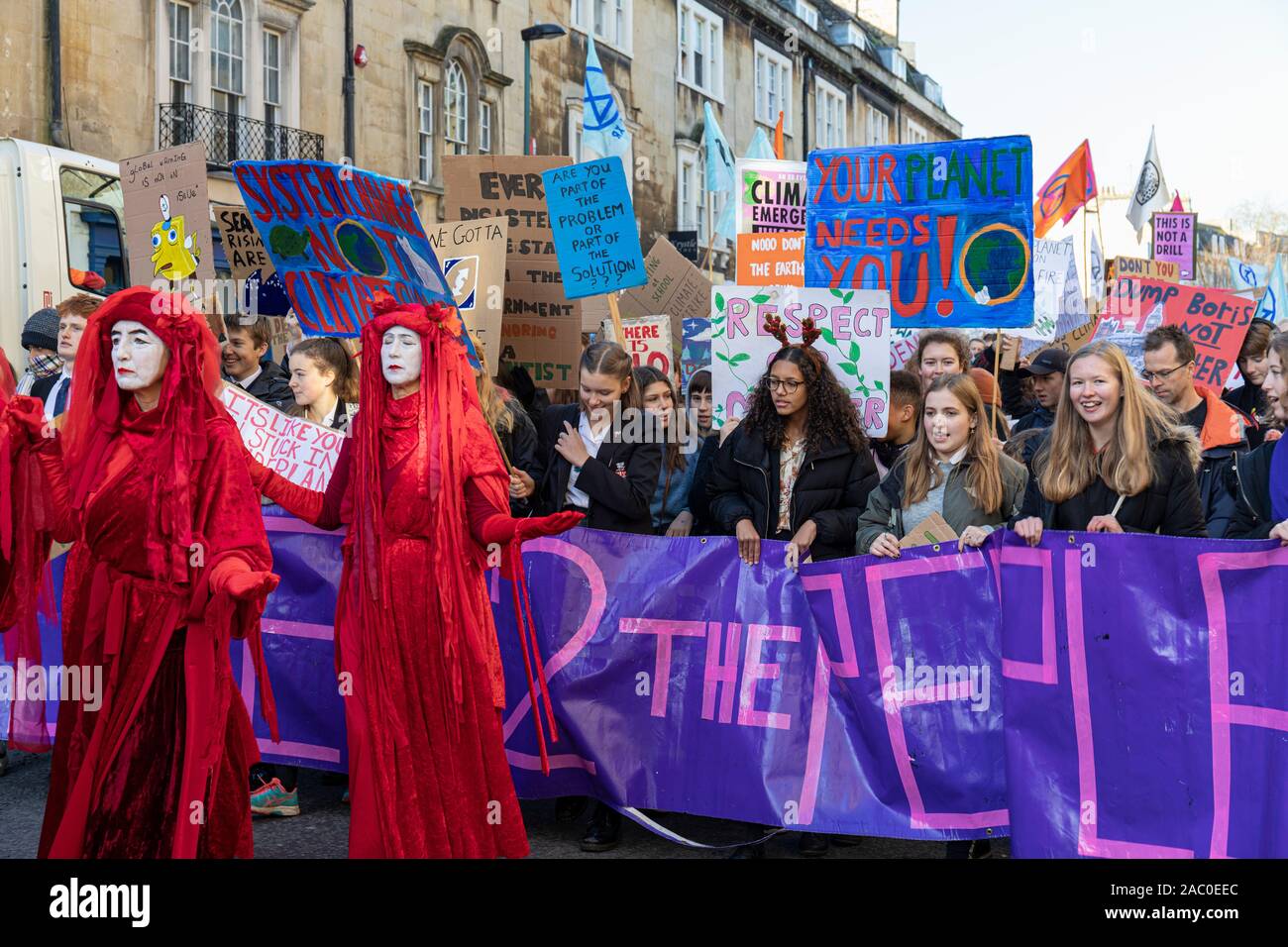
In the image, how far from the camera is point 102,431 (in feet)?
13.9

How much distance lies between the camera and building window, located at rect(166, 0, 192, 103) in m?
18.2

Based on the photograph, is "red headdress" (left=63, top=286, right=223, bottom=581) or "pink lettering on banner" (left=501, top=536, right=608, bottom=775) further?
"pink lettering on banner" (left=501, top=536, right=608, bottom=775)

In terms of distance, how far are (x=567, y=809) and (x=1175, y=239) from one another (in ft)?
38.7

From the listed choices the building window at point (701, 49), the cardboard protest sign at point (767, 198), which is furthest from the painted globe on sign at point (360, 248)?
the building window at point (701, 49)

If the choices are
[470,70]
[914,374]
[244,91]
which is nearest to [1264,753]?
[914,374]

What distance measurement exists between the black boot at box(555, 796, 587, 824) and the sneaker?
101 cm

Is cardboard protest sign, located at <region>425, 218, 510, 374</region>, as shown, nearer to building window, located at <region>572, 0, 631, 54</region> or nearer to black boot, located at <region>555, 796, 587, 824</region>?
black boot, located at <region>555, 796, 587, 824</region>

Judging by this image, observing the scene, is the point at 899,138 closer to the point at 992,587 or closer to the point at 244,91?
the point at 244,91

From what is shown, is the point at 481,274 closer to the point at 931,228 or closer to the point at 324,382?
the point at 324,382

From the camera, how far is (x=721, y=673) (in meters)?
5.13

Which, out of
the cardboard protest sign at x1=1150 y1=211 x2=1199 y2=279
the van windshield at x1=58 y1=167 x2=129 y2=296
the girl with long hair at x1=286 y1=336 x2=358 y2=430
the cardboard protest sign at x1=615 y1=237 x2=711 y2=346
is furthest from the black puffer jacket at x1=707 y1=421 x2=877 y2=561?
the cardboard protest sign at x1=1150 y1=211 x2=1199 y2=279

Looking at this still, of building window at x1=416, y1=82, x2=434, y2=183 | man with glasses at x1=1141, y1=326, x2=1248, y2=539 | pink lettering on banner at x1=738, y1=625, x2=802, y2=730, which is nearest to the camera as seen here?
pink lettering on banner at x1=738, y1=625, x2=802, y2=730

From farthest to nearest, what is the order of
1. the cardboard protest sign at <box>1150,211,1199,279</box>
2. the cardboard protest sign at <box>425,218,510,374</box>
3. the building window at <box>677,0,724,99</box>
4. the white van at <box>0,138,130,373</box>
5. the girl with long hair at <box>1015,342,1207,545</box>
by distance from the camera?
the building window at <box>677,0,724,99</box> < the cardboard protest sign at <box>1150,211,1199,279</box> < the white van at <box>0,138,130,373</box> < the cardboard protest sign at <box>425,218,510,374</box> < the girl with long hair at <box>1015,342,1207,545</box>

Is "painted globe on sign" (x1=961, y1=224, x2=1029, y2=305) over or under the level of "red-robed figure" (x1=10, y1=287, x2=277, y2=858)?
over
